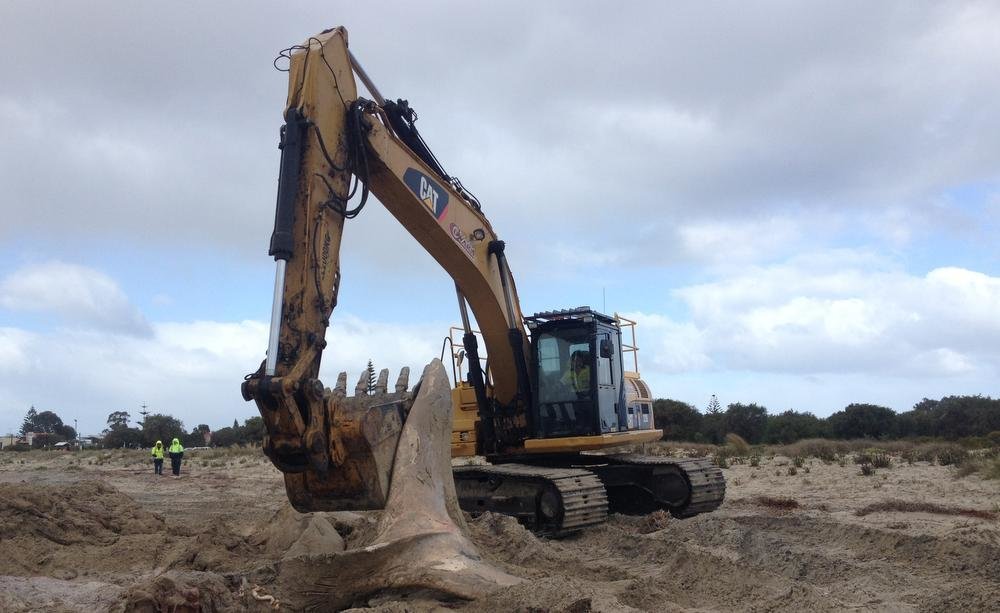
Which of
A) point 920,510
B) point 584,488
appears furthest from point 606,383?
point 920,510

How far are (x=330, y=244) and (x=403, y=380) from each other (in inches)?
50.0

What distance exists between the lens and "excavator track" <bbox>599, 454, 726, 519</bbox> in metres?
10.9

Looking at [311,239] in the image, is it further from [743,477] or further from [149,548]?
[743,477]

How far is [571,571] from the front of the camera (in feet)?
22.6

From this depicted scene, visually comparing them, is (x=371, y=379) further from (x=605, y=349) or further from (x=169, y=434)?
(x=169, y=434)

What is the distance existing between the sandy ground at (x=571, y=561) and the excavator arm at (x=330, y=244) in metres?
0.87

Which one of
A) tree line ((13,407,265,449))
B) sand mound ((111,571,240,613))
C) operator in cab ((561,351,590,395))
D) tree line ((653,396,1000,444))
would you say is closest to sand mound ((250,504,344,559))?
sand mound ((111,571,240,613))

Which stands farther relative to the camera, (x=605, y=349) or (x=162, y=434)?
(x=162, y=434)

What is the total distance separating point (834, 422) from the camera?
1590 inches

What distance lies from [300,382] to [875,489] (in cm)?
1217

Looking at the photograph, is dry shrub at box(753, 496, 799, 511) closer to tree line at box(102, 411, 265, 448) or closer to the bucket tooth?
the bucket tooth

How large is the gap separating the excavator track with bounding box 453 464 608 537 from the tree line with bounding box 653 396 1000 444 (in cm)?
3025

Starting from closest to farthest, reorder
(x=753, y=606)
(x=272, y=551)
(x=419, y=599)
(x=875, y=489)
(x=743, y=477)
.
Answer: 1. (x=419, y=599)
2. (x=753, y=606)
3. (x=272, y=551)
4. (x=875, y=489)
5. (x=743, y=477)

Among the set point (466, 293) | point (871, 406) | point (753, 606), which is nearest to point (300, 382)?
point (753, 606)
